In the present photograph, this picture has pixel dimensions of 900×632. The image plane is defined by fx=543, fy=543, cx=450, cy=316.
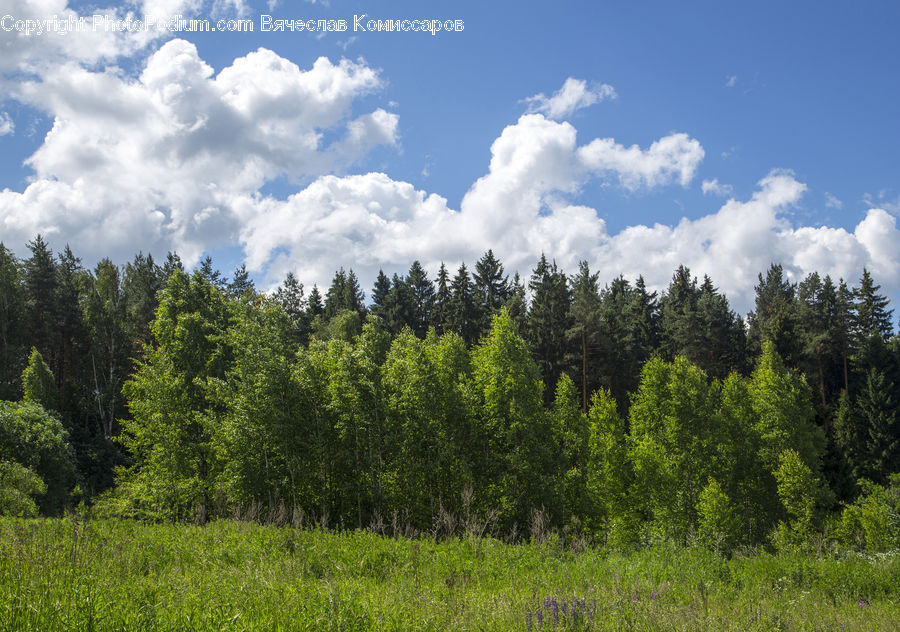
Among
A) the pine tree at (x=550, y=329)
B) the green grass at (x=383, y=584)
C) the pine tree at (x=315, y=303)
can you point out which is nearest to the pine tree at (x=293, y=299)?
the pine tree at (x=315, y=303)

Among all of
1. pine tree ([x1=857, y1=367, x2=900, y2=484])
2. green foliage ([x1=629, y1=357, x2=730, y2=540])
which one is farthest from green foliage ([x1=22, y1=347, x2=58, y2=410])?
pine tree ([x1=857, y1=367, x2=900, y2=484])

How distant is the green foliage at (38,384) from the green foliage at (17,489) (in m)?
18.5

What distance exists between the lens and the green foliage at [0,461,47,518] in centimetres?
1785

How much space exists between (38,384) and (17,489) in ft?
71.4

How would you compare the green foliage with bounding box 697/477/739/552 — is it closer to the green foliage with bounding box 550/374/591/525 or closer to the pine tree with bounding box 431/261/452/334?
the green foliage with bounding box 550/374/591/525

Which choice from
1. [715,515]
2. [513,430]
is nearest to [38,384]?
[513,430]

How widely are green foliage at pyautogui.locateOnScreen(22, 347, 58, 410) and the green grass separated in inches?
1306

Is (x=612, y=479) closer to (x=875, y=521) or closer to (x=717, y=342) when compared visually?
(x=875, y=521)

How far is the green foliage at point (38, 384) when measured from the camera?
36906 millimetres

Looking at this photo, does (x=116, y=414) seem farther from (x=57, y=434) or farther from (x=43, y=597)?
(x=43, y=597)

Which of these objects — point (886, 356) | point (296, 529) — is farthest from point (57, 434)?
point (886, 356)

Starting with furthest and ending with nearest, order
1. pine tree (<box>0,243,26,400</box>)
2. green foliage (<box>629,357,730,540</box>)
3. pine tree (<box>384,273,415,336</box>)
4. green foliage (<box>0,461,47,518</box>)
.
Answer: pine tree (<box>384,273,415,336</box>)
pine tree (<box>0,243,26,400</box>)
green foliage (<box>629,357,730,540</box>)
green foliage (<box>0,461,47,518</box>)

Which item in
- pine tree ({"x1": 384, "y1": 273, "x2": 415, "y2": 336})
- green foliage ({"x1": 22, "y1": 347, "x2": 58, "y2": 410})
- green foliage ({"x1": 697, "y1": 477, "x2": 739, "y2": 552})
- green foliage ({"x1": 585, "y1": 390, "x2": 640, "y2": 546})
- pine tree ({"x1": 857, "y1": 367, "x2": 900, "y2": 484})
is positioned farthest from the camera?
pine tree ({"x1": 384, "y1": 273, "x2": 415, "y2": 336})

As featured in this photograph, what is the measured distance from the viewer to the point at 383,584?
8648mm
